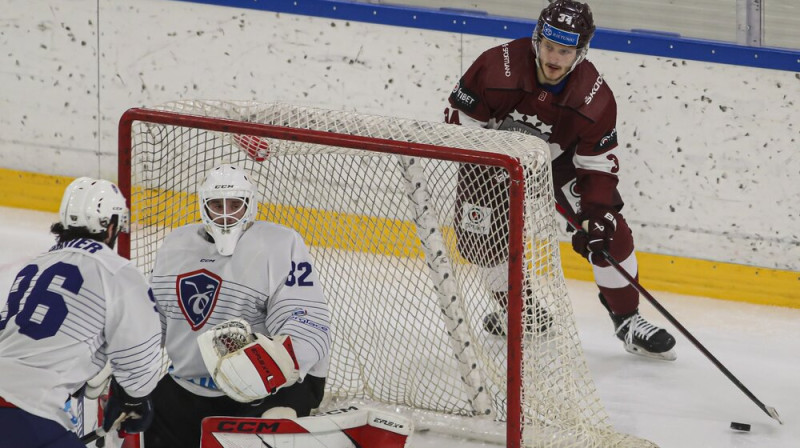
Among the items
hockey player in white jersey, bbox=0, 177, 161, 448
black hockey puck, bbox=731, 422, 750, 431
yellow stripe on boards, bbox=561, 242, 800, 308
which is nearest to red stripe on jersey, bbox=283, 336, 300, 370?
hockey player in white jersey, bbox=0, 177, 161, 448

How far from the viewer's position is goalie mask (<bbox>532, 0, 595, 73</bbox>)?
371 centimetres

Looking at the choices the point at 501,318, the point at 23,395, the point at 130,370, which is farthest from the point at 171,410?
the point at 501,318

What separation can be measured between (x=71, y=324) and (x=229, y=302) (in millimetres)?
576

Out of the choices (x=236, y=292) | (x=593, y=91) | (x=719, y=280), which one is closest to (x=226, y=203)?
(x=236, y=292)

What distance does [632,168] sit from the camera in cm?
483

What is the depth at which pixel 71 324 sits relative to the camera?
2.73 m

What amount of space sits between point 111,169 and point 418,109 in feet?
4.55

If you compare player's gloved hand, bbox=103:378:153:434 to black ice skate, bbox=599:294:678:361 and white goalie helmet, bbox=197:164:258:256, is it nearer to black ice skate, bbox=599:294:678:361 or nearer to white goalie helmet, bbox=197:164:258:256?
white goalie helmet, bbox=197:164:258:256

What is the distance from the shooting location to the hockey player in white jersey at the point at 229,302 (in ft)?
10.5

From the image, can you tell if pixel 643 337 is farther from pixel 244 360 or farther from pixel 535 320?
pixel 244 360

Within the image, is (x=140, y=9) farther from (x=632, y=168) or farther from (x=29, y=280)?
(x=29, y=280)

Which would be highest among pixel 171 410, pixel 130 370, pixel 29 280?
pixel 29 280

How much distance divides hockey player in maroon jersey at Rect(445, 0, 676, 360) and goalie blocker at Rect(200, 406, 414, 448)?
0.63 m

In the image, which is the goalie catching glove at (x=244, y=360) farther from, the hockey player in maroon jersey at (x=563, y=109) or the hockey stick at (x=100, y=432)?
the hockey player in maroon jersey at (x=563, y=109)
